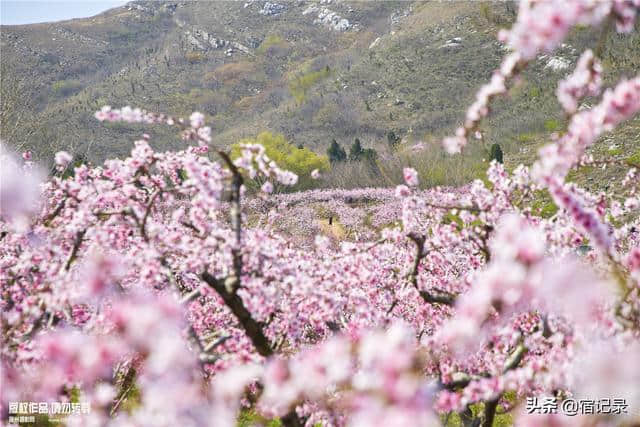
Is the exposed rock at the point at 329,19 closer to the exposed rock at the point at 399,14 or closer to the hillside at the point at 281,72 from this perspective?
the hillside at the point at 281,72

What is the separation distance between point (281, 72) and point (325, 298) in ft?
415

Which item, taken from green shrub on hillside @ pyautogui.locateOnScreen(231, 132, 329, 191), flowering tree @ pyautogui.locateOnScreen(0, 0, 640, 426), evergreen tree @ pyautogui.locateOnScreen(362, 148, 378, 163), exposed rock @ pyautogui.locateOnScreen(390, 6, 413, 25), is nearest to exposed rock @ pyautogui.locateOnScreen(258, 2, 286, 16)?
exposed rock @ pyautogui.locateOnScreen(390, 6, 413, 25)

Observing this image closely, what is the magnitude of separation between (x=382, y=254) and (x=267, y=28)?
159 m

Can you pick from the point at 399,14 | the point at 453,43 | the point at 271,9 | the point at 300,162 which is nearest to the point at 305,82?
the point at 453,43

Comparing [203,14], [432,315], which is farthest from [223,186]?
Answer: [203,14]

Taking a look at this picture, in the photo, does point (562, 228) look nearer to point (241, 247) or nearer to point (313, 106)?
point (241, 247)

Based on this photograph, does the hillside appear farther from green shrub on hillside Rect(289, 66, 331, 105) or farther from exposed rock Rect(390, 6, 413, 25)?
exposed rock Rect(390, 6, 413, 25)

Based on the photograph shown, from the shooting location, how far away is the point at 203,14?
16512cm

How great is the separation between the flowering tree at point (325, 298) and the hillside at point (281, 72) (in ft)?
19.4

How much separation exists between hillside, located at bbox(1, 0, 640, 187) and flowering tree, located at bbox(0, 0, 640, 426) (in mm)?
5901

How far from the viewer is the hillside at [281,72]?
50.4m

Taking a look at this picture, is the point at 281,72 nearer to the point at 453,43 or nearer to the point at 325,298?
the point at 453,43

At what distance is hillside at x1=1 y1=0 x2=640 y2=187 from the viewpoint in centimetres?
5044

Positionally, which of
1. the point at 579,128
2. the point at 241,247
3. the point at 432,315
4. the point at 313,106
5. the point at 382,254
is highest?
the point at 579,128
